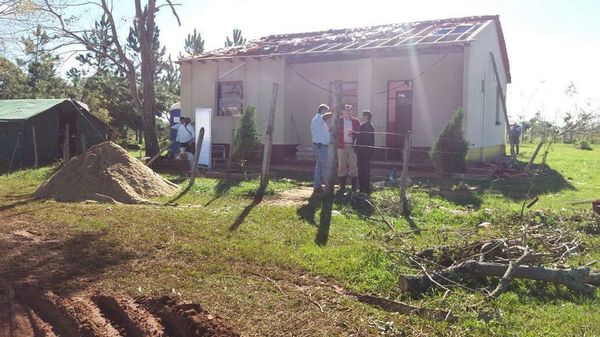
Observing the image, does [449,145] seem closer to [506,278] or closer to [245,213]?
[245,213]

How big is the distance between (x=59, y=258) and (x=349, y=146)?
6.66 metres

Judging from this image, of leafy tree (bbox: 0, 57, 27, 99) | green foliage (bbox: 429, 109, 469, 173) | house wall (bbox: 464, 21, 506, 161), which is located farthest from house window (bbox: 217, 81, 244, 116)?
leafy tree (bbox: 0, 57, 27, 99)

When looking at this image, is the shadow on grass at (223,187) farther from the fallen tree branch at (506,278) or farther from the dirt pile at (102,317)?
the fallen tree branch at (506,278)

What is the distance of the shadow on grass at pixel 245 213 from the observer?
7676 millimetres

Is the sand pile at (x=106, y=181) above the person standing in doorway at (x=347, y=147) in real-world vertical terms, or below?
below

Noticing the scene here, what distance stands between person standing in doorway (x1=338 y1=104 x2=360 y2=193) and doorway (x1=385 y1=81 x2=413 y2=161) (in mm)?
6052

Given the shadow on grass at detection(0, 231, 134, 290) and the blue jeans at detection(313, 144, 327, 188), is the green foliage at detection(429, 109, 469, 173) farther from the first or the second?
the shadow on grass at detection(0, 231, 134, 290)

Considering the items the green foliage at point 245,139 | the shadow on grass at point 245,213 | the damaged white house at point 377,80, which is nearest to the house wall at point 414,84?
the damaged white house at point 377,80

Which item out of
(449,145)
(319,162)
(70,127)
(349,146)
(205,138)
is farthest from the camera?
(70,127)

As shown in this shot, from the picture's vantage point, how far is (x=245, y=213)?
8.61 metres

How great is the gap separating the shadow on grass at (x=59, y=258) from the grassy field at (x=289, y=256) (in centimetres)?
1

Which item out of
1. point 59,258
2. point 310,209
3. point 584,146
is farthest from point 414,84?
point 584,146

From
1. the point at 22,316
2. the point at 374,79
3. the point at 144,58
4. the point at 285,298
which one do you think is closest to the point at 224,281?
the point at 285,298

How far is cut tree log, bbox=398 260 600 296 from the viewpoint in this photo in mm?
4926
